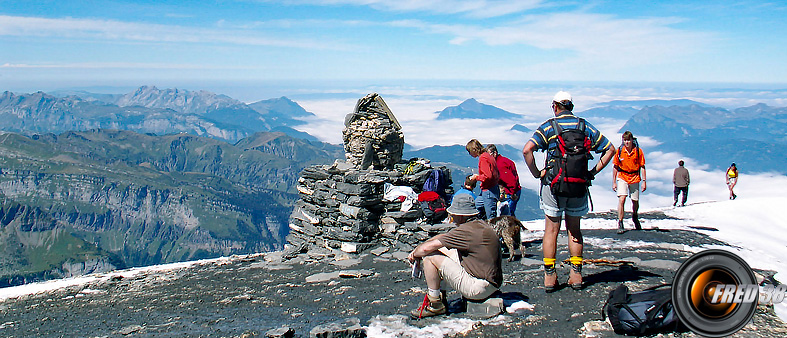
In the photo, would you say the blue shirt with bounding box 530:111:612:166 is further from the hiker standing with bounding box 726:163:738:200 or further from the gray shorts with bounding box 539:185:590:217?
the hiker standing with bounding box 726:163:738:200

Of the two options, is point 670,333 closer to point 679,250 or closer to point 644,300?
point 644,300

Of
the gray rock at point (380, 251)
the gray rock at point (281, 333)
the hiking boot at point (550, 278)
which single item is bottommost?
the gray rock at point (380, 251)

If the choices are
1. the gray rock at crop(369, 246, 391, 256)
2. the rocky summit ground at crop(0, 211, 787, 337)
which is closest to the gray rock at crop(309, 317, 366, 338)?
the rocky summit ground at crop(0, 211, 787, 337)

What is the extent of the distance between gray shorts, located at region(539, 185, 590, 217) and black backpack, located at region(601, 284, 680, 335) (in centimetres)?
173

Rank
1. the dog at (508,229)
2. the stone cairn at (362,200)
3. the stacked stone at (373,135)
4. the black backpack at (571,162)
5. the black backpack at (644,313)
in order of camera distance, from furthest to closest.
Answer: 1. the stacked stone at (373,135)
2. the stone cairn at (362,200)
3. the dog at (508,229)
4. the black backpack at (571,162)
5. the black backpack at (644,313)

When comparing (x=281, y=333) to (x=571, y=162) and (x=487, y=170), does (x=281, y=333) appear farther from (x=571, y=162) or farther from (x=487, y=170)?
(x=487, y=170)

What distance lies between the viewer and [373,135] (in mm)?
17875

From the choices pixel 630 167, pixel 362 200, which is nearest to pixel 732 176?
pixel 630 167

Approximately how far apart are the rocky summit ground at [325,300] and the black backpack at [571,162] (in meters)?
1.84

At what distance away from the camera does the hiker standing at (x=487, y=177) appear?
1121 cm

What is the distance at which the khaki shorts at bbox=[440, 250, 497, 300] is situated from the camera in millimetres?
7344

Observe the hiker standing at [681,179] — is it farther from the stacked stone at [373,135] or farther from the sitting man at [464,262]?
the sitting man at [464,262]

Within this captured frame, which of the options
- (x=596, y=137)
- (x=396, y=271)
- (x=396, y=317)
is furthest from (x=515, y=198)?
(x=396, y=317)

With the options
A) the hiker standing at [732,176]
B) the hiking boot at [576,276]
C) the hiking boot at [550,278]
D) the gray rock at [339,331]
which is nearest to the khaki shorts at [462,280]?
the hiking boot at [550,278]
